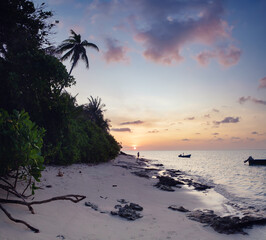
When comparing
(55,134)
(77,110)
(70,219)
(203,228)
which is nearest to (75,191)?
(70,219)

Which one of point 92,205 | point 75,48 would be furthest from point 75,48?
point 92,205

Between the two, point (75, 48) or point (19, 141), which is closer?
point (19, 141)

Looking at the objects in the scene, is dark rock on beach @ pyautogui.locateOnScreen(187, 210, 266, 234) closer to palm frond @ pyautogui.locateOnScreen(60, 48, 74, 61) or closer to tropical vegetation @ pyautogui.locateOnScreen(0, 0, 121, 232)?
tropical vegetation @ pyautogui.locateOnScreen(0, 0, 121, 232)

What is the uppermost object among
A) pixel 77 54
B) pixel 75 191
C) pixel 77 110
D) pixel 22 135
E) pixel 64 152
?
pixel 77 54

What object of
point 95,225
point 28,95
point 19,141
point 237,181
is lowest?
point 237,181

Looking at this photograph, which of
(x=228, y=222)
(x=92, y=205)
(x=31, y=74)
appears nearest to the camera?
(x=228, y=222)

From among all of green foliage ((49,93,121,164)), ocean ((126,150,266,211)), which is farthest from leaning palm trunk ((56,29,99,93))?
ocean ((126,150,266,211))

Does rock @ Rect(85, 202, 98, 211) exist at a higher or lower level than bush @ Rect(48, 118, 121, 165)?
lower

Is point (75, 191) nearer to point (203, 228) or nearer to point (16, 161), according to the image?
point (16, 161)

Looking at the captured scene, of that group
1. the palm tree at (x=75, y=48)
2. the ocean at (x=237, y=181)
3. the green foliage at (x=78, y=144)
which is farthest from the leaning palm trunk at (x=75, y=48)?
the ocean at (x=237, y=181)

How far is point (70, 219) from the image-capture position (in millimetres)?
5297

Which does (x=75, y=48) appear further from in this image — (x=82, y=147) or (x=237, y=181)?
(x=237, y=181)

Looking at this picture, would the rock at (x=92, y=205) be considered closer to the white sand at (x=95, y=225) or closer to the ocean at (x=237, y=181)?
the white sand at (x=95, y=225)

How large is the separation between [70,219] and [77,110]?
37.4ft
